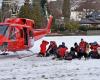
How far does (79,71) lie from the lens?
538 inches

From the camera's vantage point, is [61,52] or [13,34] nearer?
[61,52]

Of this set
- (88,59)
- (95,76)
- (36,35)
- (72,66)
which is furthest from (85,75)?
(36,35)

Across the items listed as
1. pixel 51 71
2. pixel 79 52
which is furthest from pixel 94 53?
pixel 51 71

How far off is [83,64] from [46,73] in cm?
303

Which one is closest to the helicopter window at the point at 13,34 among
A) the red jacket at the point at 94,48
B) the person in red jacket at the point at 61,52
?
the person in red jacket at the point at 61,52

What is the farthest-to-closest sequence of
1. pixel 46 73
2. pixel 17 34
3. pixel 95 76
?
pixel 17 34
pixel 46 73
pixel 95 76

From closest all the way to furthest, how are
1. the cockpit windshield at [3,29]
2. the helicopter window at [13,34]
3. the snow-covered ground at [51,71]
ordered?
1. the snow-covered ground at [51,71]
2. the cockpit windshield at [3,29]
3. the helicopter window at [13,34]

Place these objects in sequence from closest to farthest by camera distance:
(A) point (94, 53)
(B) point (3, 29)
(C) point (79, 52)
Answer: (C) point (79, 52)
(A) point (94, 53)
(B) point (3, 29)

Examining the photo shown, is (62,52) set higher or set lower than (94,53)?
higher

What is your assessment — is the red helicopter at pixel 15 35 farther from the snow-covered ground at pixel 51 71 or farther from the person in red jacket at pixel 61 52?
the snow-covered ground at pixel 51 71

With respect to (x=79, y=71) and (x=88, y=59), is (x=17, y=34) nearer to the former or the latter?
(x=88, y=59)

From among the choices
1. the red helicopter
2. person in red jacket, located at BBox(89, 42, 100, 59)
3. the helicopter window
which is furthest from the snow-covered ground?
the helicopter window

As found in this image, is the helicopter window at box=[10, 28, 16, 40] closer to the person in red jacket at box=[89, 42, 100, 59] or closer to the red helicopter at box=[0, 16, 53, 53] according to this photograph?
the red helicopter at box=[0, 16, 53, 53]

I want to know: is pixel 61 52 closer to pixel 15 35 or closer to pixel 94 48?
pixel 94 48
